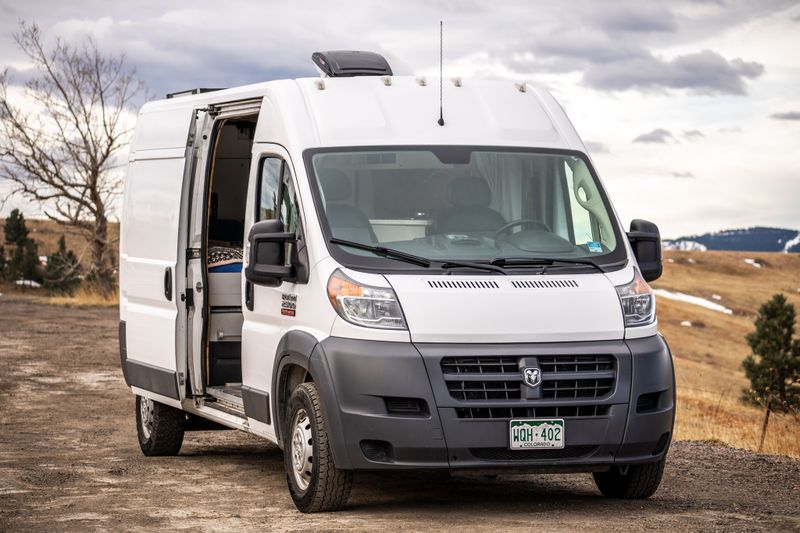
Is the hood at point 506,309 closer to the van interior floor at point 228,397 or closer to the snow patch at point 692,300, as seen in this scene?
the van interior floor at point 228,397

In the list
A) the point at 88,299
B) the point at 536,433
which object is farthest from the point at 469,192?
the point at 88,299

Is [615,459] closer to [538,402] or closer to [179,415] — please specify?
[538,402]

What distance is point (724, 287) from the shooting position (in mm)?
153750

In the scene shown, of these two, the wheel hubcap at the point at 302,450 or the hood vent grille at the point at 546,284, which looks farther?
the wheel hubcap at the point at 302,450

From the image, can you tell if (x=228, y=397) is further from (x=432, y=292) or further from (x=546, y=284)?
(x=546, y=284)

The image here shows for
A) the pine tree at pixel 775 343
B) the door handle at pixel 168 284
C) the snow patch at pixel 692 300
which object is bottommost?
the snow patch at pixel 692 300

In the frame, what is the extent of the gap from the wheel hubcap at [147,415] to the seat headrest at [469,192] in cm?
429

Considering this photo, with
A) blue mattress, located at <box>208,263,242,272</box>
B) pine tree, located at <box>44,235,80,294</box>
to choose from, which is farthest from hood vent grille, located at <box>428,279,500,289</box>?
pine tree, located at <box>44,235,80,294</box>

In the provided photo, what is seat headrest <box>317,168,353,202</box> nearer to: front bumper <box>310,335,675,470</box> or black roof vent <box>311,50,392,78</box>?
front bumper <box>310,335,675,470</box>

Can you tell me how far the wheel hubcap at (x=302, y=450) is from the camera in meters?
8.01

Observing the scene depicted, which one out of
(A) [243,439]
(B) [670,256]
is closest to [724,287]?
(B) [670,256]

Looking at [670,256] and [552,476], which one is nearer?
[552,476]

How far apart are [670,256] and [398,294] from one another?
17391 cm

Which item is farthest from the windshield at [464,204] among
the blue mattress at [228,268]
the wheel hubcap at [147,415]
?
the wheel hubcap at [147,415]
